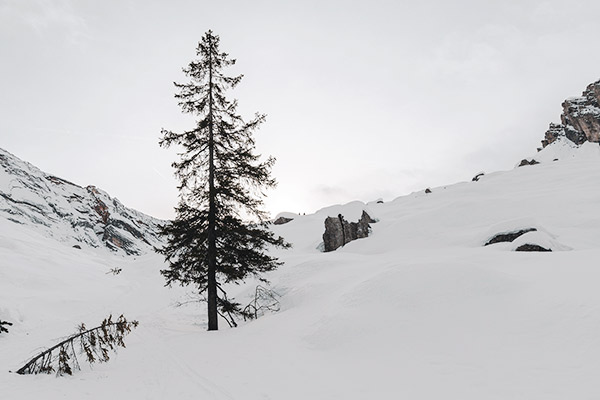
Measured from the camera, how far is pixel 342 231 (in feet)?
97.6

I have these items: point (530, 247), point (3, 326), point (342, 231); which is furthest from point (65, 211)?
point (530, 247)

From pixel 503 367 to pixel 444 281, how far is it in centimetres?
358

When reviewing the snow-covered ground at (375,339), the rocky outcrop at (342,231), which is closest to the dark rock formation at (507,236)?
the snow-covered ground at (375,339)

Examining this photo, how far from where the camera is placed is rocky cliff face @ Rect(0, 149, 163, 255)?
199ft

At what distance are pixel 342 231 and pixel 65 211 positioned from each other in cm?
6887

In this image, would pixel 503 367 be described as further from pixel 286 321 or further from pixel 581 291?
pixel 286 321

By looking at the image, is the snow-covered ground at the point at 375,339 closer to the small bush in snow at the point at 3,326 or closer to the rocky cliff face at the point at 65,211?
the small bush in snow at the point at 3,326

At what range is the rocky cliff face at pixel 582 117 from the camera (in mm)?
102812

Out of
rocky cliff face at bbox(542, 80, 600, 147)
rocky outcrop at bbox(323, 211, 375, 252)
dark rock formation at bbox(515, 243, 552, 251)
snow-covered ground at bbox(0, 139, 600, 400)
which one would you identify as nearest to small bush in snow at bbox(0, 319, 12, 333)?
snow-covered ground at bbox(0, 139, 600, 400)

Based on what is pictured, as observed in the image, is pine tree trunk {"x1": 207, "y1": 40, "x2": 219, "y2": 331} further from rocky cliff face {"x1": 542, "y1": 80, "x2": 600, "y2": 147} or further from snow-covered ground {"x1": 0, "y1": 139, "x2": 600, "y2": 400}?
rocky cliff face {"x1": 542, "y1": 80, "x2": 600, "y2": 147}

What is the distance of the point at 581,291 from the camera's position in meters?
7.58

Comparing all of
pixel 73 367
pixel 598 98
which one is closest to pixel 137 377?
pixel 73 367

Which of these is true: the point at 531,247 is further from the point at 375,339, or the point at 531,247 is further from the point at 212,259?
the point at 212,259

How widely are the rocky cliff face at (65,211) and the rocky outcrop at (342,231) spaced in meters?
47.1
